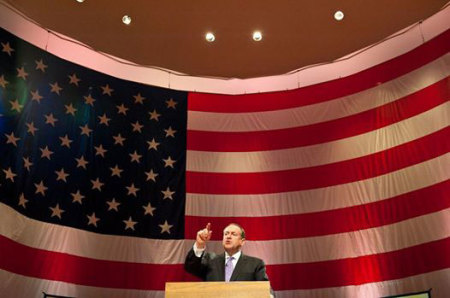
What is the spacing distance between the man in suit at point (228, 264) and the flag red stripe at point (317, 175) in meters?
1.84

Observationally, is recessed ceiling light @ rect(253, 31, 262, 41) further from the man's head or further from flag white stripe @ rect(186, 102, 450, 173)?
the man's head

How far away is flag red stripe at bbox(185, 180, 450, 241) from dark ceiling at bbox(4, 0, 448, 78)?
2119 millimetres

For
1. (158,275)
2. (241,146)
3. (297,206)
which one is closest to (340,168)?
(297,206)

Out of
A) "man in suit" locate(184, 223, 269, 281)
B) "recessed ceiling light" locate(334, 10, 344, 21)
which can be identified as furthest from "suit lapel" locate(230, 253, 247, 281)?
"recessed ceiling light" locate(334, 10, 344, 21)

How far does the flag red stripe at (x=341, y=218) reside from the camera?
534cm

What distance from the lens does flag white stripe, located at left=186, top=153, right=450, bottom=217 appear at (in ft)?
18.2

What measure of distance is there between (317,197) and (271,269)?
0.95m


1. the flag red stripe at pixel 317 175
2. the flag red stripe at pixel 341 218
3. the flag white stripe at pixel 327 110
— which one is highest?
the flag white stripe at pixel 327 110

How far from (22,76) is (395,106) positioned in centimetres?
394

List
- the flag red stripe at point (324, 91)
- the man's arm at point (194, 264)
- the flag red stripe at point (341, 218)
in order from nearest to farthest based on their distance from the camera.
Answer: the man's arm at point (194, 264) → the flag red stripe at point (341, 218) → the flag red stripe at point (324, 91)

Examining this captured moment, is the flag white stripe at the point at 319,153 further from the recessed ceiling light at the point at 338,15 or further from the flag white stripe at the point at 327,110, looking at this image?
the recessed ceiling light at the point at 338,15

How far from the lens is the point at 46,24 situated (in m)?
6.46

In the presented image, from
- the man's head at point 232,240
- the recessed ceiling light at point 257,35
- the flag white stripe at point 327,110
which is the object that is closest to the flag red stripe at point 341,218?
the flag white stripe at point 327,110

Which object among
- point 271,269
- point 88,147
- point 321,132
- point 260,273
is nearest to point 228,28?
point 321,132
